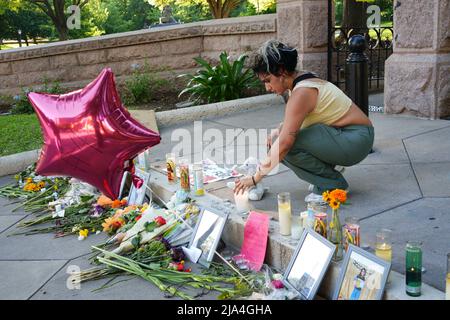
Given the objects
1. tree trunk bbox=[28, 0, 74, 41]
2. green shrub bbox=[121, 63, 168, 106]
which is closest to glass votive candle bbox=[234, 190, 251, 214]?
green shrub bbox=[121, 63, 168, 106]

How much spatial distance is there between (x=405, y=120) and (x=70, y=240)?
4.12m

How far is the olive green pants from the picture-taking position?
3.52 m

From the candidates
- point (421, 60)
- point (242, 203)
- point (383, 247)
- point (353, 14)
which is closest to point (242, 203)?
point (242, 203)

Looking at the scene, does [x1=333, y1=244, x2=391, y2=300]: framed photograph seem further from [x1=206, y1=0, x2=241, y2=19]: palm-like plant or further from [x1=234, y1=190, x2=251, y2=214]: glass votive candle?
[x1=206, y1=0, x2=241, y2=19]: palm-like plant

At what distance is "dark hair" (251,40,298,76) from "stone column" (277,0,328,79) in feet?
14.5

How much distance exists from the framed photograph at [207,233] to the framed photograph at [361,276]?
912mm

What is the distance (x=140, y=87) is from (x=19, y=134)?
250 centimetres

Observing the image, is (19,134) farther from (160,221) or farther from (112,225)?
(160,221)

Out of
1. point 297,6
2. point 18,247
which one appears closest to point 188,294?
point 18,247

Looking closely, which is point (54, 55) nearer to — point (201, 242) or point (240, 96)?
point (240, 96)

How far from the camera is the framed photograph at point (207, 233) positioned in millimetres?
3170

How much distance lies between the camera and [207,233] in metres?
3.29
